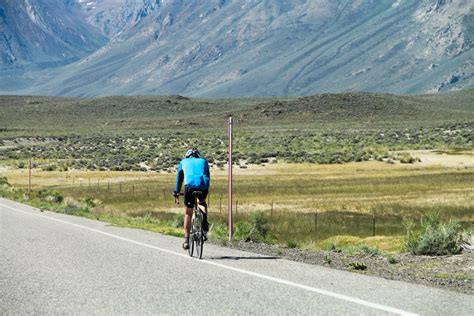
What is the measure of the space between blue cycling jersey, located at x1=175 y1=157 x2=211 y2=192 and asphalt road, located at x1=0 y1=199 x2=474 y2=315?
1450 mm

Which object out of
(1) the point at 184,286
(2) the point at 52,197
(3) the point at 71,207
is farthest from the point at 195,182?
(2) the point at 52,197

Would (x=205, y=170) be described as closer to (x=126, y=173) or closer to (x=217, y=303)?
(x=217, y=303)

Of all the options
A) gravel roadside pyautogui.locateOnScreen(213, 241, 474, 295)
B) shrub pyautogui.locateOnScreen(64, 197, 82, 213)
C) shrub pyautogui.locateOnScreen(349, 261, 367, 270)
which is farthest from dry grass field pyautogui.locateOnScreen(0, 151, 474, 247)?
shrub pyautogui.locateOnScreen(349, 261, 367, 270)

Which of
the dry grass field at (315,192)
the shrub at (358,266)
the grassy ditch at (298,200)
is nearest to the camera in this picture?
the shrub at (358,266)

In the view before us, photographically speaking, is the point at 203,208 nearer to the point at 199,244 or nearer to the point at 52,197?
the point at 199,244

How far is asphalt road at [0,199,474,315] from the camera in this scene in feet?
→ 32.0

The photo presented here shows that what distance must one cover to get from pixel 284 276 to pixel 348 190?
1252 inches

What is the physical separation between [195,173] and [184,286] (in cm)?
357

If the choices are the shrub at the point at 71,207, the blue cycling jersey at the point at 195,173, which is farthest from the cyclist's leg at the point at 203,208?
the shrub at the point at 71,207

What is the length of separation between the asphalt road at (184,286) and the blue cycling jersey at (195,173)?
145 cm

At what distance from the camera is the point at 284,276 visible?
40.0 ft

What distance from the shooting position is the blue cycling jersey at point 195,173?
14.4 metres

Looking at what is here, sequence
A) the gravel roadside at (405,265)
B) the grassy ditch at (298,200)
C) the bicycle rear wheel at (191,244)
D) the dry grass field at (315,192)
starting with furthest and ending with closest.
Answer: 1. the dry grass field at (315,192)
2. the grassy ditch at (298,200)
3. the bicycle rear wheel at (191,244)
4. the gravel roadside at (405,265)

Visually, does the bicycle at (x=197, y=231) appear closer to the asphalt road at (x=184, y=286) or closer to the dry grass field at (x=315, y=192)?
the asphalt road at (x=184, y=286)
